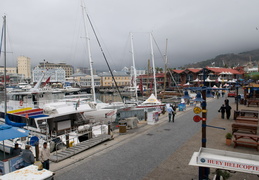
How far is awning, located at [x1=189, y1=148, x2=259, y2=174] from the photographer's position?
5.25 metres

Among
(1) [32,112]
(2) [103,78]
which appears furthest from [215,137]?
(2) [103,78]

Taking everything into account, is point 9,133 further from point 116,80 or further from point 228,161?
point 116,80

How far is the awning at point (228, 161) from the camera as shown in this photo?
5.25 m

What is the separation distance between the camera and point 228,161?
5430 millimetres

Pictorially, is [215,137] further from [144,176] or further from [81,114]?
[81,114]

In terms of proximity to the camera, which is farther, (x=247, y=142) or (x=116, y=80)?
(x=116, y=80)

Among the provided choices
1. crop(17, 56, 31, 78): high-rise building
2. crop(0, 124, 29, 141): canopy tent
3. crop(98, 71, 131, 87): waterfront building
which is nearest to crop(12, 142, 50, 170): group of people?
crop(0, 124, 29, 141): canopy tent

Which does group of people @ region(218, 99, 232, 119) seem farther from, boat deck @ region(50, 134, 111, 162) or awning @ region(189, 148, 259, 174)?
awning @ region(189, 148, 259, 174)

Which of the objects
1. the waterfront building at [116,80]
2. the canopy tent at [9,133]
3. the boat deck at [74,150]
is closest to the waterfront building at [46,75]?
the waterfront building at [116,80]

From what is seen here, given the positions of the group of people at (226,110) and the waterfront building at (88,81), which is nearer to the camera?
the group of people at (226,110)

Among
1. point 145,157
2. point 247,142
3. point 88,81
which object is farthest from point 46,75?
point 247,142

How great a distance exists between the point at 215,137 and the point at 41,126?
1359 centimetres

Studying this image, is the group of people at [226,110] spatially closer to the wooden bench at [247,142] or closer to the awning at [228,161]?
the wooden bench at [247,142]

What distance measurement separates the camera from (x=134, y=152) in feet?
35.7
